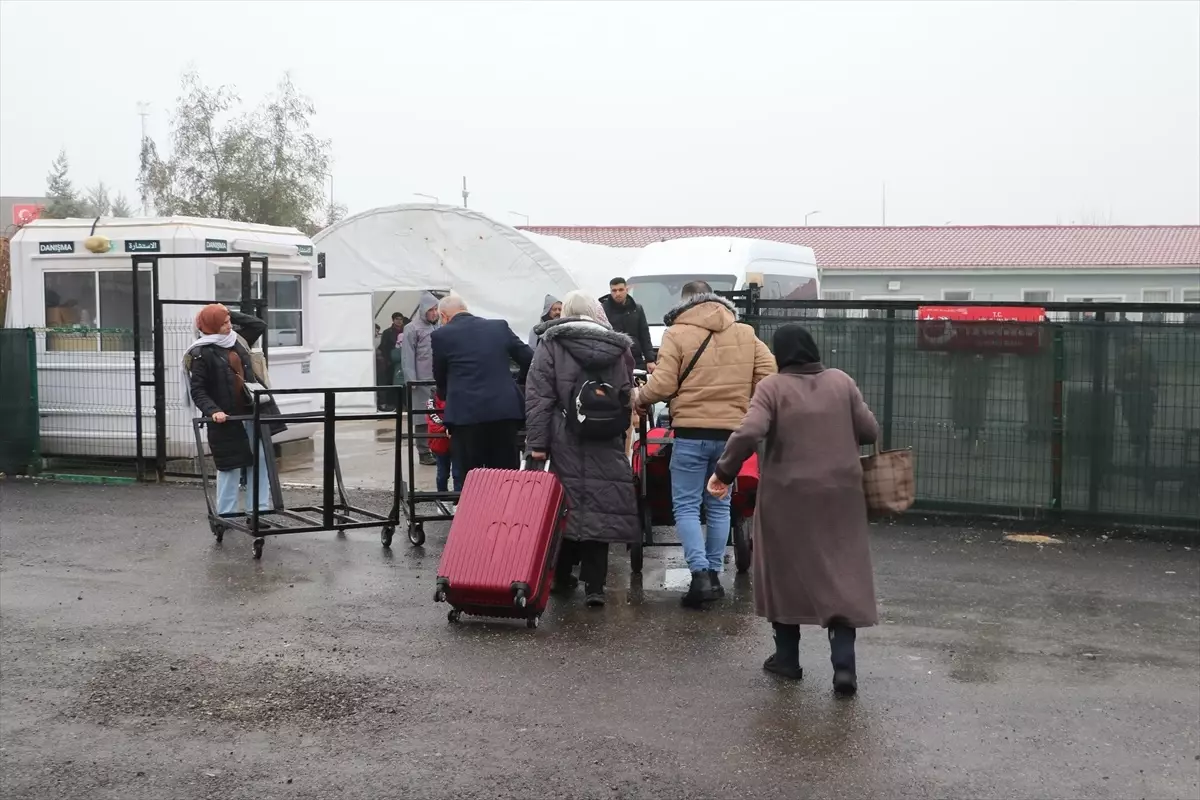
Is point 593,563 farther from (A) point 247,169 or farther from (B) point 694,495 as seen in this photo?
(A) point 247,169

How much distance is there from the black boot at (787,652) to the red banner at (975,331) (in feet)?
17.0

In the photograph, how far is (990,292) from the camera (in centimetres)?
3759

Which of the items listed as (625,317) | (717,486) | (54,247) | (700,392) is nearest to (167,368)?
(54,247)

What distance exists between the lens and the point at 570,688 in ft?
20.7

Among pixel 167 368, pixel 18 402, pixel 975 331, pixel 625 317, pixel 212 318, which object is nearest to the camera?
pixel 212 318

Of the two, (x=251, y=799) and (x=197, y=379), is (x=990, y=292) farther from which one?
(x=251, y=799)

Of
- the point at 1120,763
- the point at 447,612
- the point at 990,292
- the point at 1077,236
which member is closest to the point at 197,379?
the point at 447,612

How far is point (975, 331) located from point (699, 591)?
435 cm

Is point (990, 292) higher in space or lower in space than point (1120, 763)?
higher

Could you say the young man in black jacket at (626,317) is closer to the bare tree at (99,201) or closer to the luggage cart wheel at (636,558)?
the luggage cart wheel at (636,558)

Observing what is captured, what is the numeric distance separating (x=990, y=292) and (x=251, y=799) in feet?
115

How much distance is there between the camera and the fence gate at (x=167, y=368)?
42.3ft

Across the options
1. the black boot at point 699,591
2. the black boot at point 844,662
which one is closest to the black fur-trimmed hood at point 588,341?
the black boot at point 699,591

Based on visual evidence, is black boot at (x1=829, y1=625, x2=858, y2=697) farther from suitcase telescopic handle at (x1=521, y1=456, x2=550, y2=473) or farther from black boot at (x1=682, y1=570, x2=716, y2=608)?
suitcase telescopic handle at (x1=521, y1=456, x2=550, y2=473)
